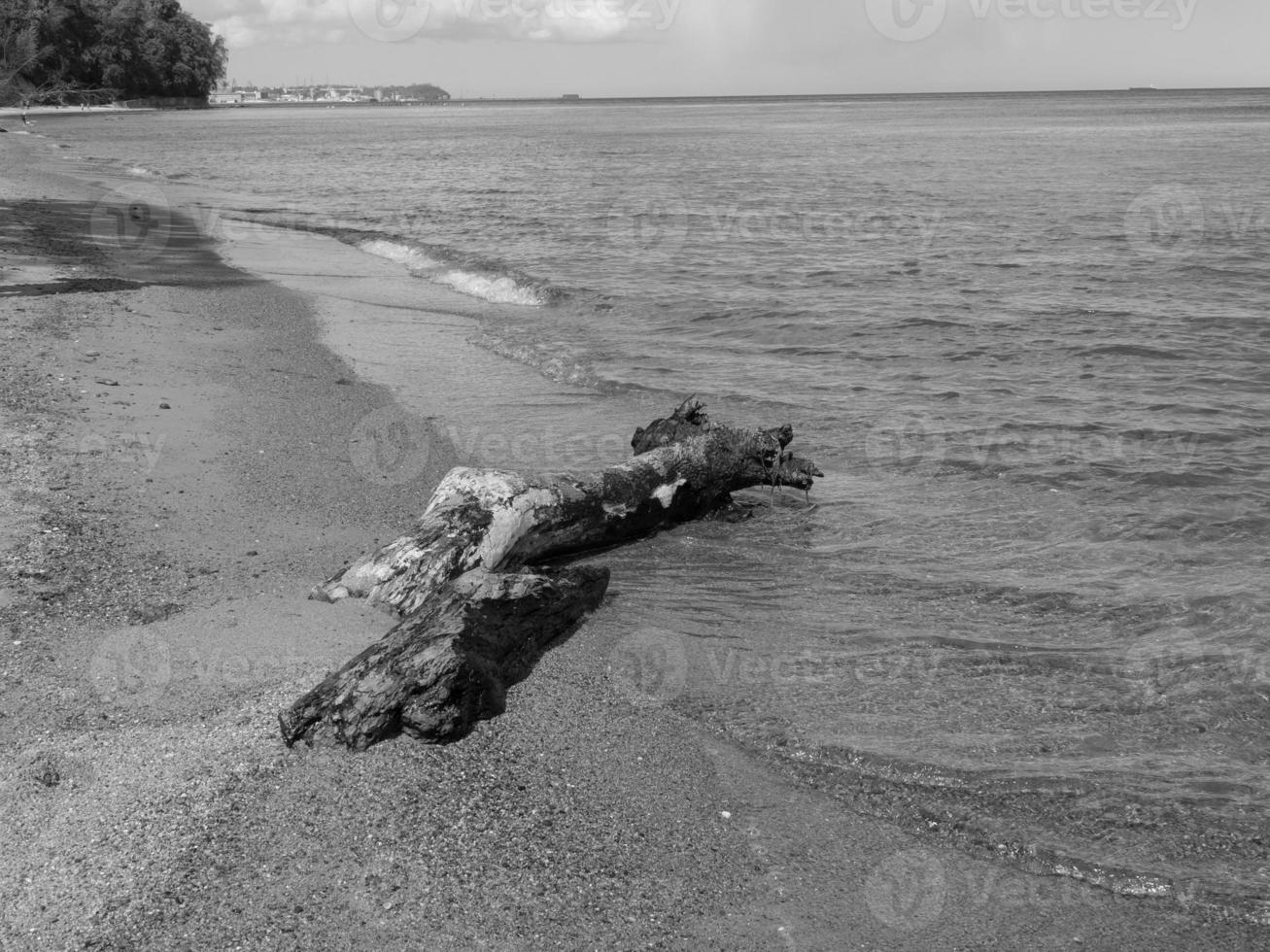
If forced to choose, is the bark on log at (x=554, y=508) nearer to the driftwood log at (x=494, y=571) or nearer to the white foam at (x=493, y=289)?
the driftwood log at (x=494, y=571)

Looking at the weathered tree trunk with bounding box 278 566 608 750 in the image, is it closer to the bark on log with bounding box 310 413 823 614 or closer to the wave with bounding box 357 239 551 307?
the bark on log with bounding box 310 413 823 614

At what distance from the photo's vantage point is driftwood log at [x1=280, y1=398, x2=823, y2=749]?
435cm

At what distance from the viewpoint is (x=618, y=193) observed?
32.9m

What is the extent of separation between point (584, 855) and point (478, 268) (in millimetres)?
15765

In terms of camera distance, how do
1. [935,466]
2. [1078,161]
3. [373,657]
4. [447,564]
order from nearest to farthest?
[373,657] → [447,564] → [935,466] → [1078,161]

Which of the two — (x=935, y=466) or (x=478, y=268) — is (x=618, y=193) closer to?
(x=478, y=268)

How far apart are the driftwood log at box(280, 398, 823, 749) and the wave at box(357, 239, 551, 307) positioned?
30.3ft

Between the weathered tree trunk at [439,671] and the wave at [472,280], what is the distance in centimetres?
1134

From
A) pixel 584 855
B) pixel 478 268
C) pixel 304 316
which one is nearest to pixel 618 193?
pixel 478 268

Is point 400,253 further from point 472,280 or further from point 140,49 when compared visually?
point 140,49

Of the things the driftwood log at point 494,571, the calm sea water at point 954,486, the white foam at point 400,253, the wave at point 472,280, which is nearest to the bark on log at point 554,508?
the driftwood log at point 494,571

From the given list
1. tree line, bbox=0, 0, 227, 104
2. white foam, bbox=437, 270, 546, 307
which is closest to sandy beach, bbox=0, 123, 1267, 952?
white foam, bbox=437, 270, 546, 307

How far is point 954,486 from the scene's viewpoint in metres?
7.98

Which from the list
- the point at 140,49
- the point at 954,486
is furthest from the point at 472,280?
the point at 140,49
